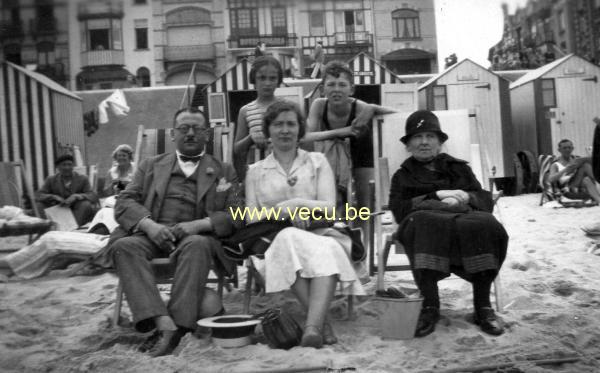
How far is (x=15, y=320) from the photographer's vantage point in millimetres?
3480

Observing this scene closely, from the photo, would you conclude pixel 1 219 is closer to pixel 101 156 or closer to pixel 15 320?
pixel 15 320

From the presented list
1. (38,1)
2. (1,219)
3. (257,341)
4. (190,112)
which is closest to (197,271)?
(257,341)

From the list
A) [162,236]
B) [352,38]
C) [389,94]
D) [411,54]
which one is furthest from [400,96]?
[162,236]

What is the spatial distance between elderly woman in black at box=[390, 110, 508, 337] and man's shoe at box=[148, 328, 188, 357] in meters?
1.15

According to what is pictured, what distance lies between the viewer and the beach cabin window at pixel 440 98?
43.5ft

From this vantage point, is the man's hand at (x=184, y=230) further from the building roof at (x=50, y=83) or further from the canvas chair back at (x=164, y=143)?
the building roof at (x=50, y=83)

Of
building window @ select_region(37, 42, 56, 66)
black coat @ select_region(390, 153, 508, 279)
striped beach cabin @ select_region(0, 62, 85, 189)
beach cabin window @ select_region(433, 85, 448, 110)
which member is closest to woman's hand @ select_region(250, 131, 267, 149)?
black coat @ select_region(390, 153, 508, 279)

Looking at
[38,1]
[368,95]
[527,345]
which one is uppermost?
[368,95]

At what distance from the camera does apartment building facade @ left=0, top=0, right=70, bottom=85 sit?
1164 millimetres

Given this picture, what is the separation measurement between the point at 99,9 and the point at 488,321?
2362mm

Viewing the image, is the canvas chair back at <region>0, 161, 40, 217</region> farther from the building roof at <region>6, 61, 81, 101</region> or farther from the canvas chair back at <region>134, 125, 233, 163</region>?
the building roof at <region>6, 61, 81, 101</region>

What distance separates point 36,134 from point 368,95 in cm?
752

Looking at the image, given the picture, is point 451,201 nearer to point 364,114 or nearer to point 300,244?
point 300,244

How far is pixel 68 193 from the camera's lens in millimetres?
7262
